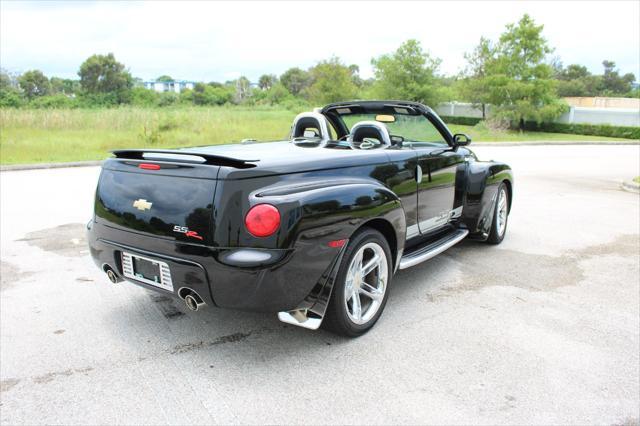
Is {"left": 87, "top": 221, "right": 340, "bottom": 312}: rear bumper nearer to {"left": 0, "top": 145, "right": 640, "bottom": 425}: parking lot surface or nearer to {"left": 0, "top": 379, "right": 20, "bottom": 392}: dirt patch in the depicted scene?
{"left": 0, "top": 145, "right": 640, "bottom": 425}: parking lot surface

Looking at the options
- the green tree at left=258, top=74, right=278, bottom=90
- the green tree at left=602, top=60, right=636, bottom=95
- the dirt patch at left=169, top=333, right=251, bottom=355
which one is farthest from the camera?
the green tree at left=258, top=74, right=278, bottom=90

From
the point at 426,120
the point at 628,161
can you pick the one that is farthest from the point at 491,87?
the point at 426,120

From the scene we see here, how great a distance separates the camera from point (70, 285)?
14.3 ft

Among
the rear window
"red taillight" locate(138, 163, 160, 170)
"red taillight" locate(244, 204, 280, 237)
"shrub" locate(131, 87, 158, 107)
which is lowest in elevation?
"red taillight" locate(244, 204, 280, 237)

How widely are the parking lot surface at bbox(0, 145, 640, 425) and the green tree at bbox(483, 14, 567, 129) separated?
105ft

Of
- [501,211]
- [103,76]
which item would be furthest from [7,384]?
[103,76]

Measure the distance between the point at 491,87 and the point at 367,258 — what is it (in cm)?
3512

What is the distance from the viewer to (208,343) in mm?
3301

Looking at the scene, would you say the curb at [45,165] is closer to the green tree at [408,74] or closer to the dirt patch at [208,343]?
Answer: the dirt patch at [208,343]

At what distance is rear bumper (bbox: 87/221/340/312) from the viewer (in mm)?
2752

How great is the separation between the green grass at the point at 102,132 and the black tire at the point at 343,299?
13301 millimetres

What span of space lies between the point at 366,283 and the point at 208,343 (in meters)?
1.15

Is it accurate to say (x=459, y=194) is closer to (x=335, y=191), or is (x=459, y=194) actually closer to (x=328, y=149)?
(x=328, y=149)

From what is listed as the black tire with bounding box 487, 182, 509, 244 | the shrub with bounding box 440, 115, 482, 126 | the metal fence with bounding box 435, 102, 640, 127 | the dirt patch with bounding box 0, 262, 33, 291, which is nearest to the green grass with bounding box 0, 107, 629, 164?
the dirt patch with bounding box 0, 262, 33, 291
